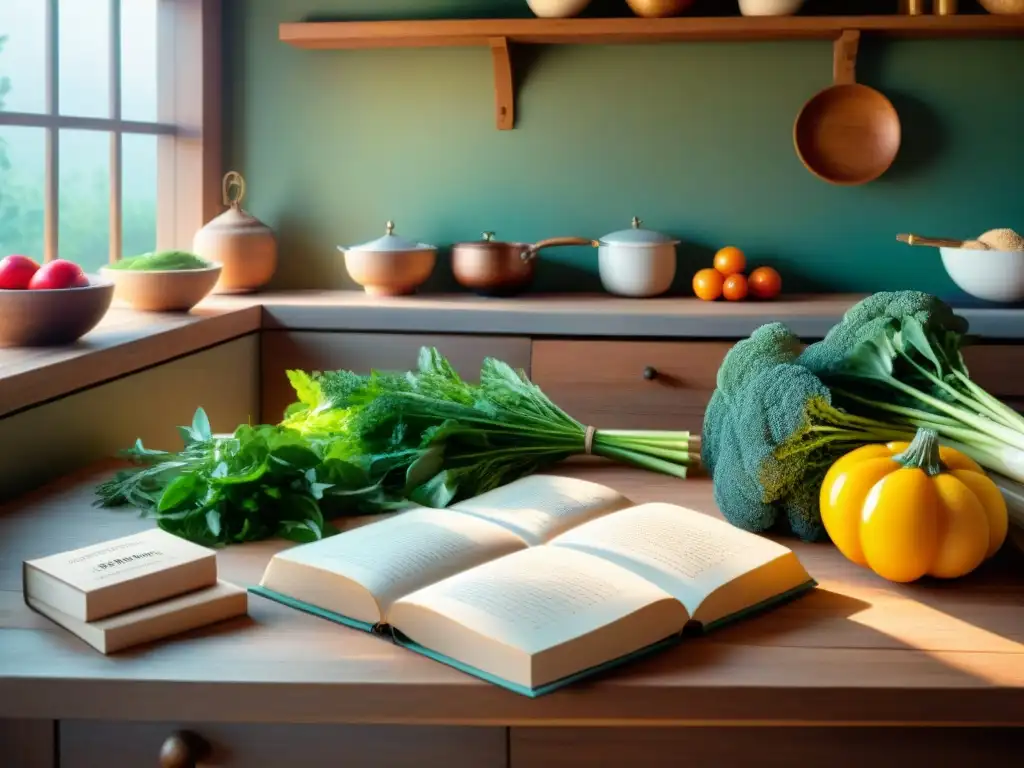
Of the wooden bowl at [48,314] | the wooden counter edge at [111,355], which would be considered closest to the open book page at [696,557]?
the wooden counter edge at [111,355]

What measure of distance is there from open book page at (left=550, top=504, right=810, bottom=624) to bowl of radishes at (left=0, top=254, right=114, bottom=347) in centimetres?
105

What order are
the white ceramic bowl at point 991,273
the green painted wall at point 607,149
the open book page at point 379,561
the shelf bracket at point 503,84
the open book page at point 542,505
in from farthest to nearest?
the green painted wall at point 607,149, the shelf bracket at point 503,84, the white ceramic bowl at point 991,273, the open book page at point 542,505, the open book page at point 379,561

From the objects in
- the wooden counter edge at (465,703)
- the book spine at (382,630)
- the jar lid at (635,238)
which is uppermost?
the jar lid at (635,238)

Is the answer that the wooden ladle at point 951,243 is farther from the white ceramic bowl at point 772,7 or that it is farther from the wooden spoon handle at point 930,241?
the white ceramic bowl at point 772,7

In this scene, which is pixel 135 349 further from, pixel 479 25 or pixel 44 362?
pixel 479 25

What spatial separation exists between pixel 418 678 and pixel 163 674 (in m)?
0.19

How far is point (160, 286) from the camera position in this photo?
2387 mm

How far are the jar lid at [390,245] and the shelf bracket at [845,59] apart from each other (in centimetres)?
123

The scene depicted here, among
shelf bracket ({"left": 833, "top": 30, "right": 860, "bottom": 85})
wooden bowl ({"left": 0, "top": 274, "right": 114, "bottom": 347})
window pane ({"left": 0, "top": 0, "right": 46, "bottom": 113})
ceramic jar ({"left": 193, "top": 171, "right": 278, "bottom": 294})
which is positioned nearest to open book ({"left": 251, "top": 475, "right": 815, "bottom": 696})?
wooden bowl ({"left": 0, "top": 274, "right": 114, "bottom": 347})

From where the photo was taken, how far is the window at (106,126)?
2.40 m

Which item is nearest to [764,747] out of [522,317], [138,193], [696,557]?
[696,557]

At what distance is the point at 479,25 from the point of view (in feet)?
9.80

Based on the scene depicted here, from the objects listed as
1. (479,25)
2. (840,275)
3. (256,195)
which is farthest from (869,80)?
(256,195)

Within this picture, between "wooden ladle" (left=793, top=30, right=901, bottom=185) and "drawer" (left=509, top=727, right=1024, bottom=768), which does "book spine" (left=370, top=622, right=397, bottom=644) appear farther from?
"wooden ladle" (left=793, top=30, right=901, bottom=185)
